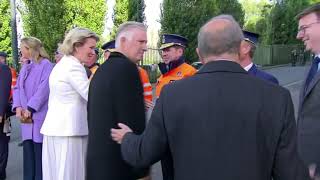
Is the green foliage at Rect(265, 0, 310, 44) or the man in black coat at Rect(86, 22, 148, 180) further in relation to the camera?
the green foliage at Rect(265, 0, 310, 44)

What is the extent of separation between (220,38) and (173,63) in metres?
3.44

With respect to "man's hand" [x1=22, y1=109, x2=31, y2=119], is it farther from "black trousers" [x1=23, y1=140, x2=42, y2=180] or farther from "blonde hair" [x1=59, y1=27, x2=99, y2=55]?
"blonde hair" [x1=59, y1=27, x2=99, y2=55]

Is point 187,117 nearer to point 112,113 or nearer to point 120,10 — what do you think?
point 112,113

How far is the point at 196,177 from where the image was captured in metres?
2.34

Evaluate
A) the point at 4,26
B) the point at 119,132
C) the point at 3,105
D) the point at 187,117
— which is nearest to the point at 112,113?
the point at 119,132

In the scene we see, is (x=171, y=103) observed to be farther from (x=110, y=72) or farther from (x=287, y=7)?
(x=287, y=7)


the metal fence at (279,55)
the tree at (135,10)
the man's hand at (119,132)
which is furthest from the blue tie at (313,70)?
the metal fence at (279,55)

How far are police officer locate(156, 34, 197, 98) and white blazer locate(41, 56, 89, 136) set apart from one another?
5.08 feet

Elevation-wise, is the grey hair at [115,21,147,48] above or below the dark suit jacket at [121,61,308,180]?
above

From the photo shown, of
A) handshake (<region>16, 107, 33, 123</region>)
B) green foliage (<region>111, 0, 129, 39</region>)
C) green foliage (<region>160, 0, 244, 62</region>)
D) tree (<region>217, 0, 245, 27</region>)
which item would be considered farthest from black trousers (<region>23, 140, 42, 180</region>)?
tree (<region>217, 0, 245, 27</region>)

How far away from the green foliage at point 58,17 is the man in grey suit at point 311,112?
1564 cm

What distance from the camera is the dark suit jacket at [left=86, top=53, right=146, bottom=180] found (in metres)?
3.04

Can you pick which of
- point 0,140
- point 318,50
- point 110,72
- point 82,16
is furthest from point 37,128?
point 82,16

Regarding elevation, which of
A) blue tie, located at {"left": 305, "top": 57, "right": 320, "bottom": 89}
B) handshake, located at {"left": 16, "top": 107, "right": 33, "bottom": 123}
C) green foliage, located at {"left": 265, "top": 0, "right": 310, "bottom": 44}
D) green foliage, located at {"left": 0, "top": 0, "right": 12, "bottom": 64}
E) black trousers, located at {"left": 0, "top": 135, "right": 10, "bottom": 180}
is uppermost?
green foliage, located at {"left": 265, "top": 0, "right": 310, "bottom": 44}
